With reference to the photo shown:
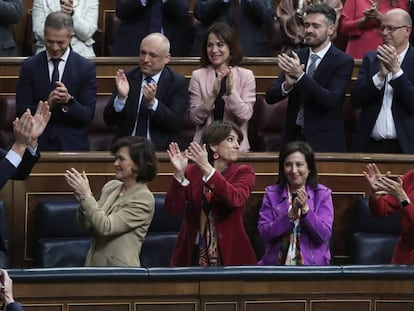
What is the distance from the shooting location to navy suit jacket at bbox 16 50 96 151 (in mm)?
4781

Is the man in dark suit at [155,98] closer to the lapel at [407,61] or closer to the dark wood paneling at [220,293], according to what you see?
the lapel at [407,61]

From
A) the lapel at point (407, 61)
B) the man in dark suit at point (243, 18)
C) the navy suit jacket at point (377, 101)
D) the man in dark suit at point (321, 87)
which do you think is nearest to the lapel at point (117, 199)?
the man in dark suit at point (321, 87)

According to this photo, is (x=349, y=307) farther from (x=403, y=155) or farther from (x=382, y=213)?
(x=403, y=155)

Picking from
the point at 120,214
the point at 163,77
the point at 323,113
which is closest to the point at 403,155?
the point at 323,113

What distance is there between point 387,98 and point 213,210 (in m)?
1.12

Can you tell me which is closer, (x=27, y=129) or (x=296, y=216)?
(x=27, y=129)

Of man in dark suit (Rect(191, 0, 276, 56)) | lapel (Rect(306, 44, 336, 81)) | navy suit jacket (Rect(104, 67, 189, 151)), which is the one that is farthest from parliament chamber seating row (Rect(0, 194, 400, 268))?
man in dark suit (Rect(191, 0, 276, 56))

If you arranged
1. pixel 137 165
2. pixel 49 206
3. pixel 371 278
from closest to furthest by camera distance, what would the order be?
pixel 371 278 → pixel 137 165 → pixel 49 206

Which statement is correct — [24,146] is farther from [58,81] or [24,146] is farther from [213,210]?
[58,81]

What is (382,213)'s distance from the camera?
408 cm

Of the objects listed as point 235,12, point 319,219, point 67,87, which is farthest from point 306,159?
point 235,12

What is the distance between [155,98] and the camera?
15.5 ft

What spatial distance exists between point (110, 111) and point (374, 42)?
1.36 meters

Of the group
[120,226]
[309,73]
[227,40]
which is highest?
[227,40]
